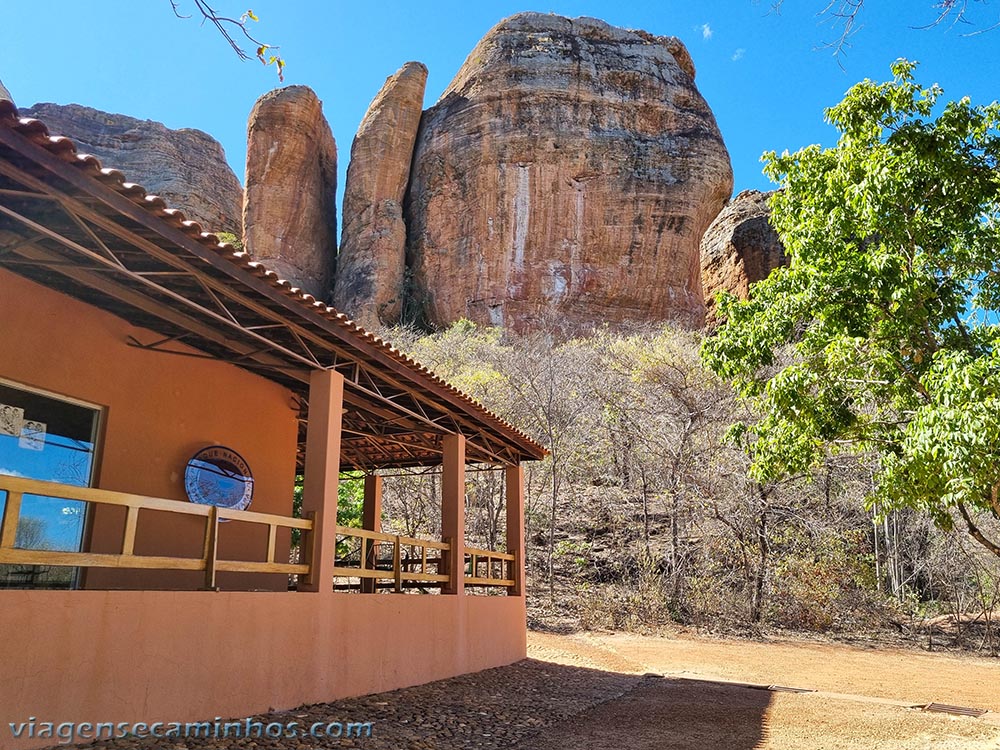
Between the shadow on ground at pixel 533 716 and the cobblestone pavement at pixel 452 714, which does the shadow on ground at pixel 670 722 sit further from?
the cobblestone pavement at pixel 452 714

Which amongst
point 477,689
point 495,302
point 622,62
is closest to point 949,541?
point 477,689

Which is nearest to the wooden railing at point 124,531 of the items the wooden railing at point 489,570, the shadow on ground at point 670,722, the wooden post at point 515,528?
the shadow on ground at point 670,722

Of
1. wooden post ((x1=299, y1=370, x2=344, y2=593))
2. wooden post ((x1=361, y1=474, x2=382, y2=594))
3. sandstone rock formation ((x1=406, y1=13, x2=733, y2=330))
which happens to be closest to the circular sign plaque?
wooden post ((x1=299, y1=370, x2=344, y2=593))

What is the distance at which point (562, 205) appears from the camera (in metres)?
39.4

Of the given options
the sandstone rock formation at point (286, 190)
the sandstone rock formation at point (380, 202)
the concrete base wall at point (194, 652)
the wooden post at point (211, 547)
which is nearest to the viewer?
the concrete base wall at point (194, 652)

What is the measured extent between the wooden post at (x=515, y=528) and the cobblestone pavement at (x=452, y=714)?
6.54 feet

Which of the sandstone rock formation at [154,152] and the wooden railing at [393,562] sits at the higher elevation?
the sandstone rock formation at [154,152]

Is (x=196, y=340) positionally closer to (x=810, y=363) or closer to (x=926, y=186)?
(x=810, y=363)

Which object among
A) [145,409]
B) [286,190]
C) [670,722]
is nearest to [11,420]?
[145,409]

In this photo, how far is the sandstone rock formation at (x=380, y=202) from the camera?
128 feet

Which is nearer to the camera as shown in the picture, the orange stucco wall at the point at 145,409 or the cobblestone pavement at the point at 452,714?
the cobblestone pavement at the point at 452,714

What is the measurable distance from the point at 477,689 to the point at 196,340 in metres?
5.11

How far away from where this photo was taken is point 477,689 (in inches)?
342

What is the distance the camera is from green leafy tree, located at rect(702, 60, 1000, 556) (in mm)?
7840
